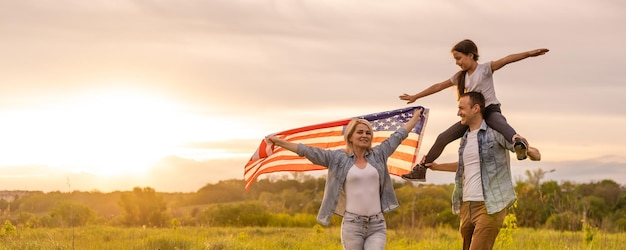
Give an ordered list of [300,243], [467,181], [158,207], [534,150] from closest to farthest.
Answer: [534,150], [467,181], [300,243], [158,207]

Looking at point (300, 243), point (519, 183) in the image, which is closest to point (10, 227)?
point (300, 243)

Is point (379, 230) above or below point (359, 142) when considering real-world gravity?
below

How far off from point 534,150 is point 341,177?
2.21m

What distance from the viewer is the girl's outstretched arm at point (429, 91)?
30.3ft

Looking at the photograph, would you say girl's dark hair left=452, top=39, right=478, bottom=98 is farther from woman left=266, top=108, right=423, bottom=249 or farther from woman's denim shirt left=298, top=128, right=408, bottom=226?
woman's denim shirt left=298, top=128, right=408, bottom=226

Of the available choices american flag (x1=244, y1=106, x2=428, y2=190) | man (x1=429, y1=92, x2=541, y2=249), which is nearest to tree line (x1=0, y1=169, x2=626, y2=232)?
american flag (x1=244, y1=106, x2=428, y2=190)

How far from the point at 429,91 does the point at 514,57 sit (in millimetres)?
1361

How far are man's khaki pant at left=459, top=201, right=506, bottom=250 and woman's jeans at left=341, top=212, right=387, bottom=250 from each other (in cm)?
106

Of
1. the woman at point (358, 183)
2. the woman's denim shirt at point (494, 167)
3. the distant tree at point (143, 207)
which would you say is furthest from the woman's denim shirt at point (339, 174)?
the distant tree at point (143, 207)

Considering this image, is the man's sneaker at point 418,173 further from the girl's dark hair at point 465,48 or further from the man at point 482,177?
the girl's dark hair at point 465,48

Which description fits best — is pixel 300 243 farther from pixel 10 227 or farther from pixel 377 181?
pixel 377 181

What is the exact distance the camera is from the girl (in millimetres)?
8289

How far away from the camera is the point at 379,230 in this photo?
27.2ft

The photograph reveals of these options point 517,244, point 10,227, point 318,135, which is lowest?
point 517,244
